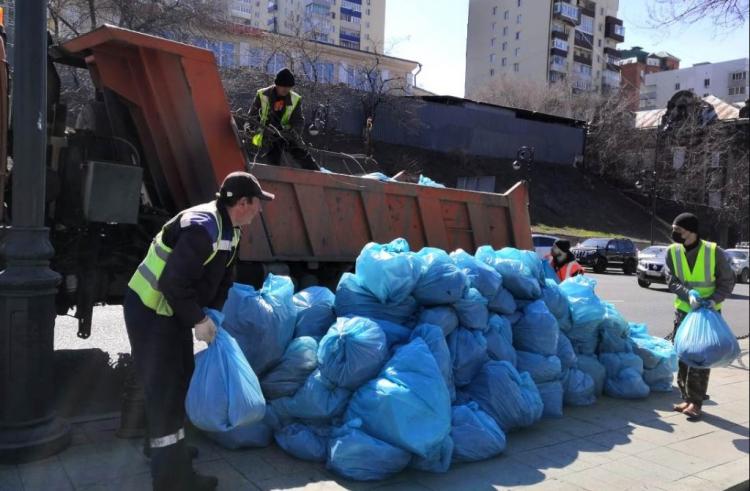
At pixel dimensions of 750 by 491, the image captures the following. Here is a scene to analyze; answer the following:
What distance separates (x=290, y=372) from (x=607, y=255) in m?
20.7

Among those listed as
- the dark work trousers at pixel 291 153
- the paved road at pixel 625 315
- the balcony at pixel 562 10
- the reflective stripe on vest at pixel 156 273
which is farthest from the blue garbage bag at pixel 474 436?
the balcony at pixel 562 10

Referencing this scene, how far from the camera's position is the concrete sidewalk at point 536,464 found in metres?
3.22

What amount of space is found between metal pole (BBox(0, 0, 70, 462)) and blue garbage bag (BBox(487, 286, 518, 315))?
9.30 feet

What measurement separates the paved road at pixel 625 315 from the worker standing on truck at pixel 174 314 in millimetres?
2932

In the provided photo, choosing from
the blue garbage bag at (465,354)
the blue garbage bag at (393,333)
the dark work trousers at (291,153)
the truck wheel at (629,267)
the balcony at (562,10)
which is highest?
the balcony at (562,10)

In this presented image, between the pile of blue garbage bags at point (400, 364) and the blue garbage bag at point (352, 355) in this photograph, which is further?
the blue garbage bag at point (352, 355)

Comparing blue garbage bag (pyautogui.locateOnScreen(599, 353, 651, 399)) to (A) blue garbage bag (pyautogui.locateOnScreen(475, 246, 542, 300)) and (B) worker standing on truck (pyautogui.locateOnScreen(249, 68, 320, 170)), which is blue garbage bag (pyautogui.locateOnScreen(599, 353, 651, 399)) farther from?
(B) worker standing on truck (pyautogui.locateOnScreen(249, 68, 320, 170))

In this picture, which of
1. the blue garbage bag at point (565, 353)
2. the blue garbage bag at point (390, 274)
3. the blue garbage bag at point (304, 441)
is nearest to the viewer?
the blue garbage bag at point (304, 441)

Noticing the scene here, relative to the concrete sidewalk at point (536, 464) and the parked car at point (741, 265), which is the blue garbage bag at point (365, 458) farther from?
the parked car at point (741, 265)

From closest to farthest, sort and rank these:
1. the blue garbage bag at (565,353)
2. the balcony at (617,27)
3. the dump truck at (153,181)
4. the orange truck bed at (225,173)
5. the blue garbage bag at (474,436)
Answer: the blue garbage bag at (474,436)
the dump truck at (153,181)
the orange truck bed at (225,173)
the blue garbage bag at (565,353)
the balcony at (617,27)

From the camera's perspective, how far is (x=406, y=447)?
10.9 feet

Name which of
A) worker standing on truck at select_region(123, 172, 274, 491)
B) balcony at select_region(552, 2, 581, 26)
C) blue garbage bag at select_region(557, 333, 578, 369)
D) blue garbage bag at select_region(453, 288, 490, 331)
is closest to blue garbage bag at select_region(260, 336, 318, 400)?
worker standing on truck at select_region(123, 172, 274, 491)

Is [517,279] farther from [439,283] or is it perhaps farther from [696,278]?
[696,278]

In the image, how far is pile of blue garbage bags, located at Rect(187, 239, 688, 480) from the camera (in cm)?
331
